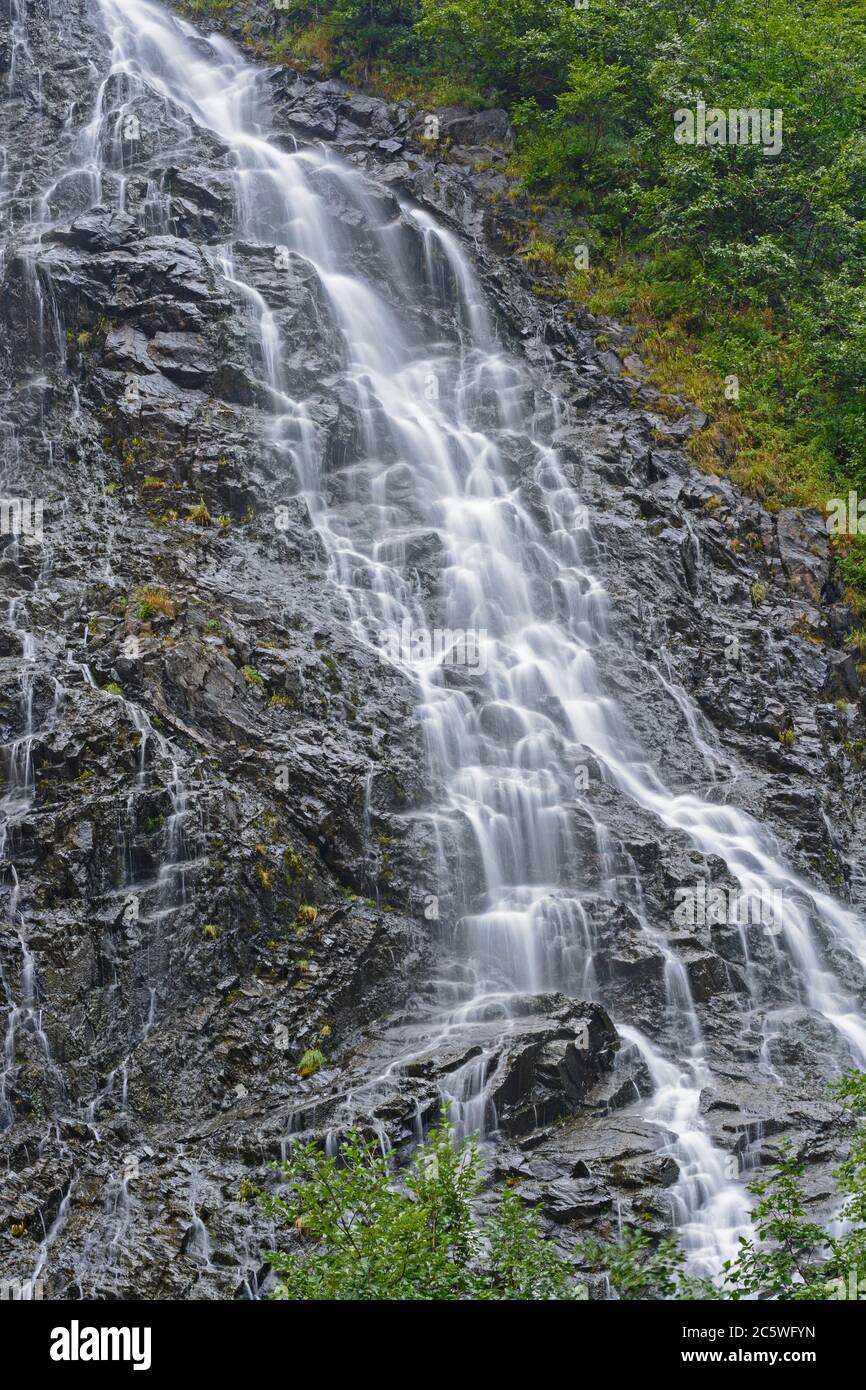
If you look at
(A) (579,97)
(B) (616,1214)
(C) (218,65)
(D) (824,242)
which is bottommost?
(B) (616,1214)

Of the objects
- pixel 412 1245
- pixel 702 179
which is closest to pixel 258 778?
pixel 412 1245

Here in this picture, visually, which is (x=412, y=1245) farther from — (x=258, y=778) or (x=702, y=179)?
(x=702, y=179)

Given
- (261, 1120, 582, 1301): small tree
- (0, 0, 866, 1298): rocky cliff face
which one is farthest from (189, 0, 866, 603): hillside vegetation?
(261, 1120, 582, 1301): small tree

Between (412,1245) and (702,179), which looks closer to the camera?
(412,1245)

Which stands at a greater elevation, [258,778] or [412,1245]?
[258,778]

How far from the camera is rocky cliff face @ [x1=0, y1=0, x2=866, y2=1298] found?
12.9m

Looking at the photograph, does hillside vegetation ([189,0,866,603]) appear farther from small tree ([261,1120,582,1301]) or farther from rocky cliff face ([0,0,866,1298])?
small tree ([261,1120,582,1301])

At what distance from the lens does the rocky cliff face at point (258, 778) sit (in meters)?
12.9

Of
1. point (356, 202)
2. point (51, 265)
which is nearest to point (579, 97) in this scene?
point (356, 202)

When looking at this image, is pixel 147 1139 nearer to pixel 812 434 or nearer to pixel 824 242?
pixel 812 434

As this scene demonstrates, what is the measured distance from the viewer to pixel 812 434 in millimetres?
25938

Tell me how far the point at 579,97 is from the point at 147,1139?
2705 cm

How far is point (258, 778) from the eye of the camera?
1625cm
